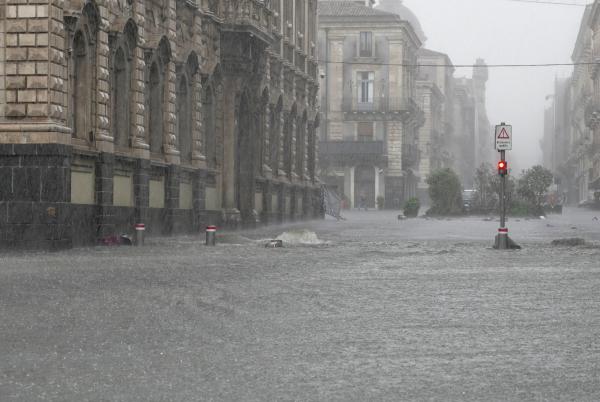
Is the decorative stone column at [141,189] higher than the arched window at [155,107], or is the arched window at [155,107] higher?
the arched window at [155,107]

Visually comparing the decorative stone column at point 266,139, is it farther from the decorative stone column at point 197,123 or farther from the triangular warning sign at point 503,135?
the triangular warning sign at point 503,135

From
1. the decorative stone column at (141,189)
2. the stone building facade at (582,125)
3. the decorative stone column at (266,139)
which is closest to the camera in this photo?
the decorative stone column at (141,189)

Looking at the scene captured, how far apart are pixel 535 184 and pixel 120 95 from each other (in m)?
39.7

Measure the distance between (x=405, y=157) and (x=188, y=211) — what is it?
6876 centimetres

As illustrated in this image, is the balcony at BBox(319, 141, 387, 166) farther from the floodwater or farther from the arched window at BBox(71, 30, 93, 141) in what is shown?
the floodwater

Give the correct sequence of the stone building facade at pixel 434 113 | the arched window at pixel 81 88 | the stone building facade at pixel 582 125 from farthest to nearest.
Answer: the stone building facade at pixel 434 113 < the stone building facade at pixel 582 125 < the arched window at pixel 81 88

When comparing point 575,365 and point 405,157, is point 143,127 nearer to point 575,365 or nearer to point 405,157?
point 575,365

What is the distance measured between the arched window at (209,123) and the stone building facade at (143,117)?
0.13ft

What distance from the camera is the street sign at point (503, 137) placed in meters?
25.7

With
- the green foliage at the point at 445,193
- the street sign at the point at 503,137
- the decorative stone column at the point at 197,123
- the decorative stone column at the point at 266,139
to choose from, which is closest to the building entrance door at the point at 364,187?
the green foliage at the point at 445,193

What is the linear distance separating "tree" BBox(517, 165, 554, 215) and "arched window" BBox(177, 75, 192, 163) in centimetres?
3287

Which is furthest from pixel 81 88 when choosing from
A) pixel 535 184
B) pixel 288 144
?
pixel 535 184

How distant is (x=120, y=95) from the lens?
84.9ft

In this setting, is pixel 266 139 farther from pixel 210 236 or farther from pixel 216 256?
pixel 216 256
